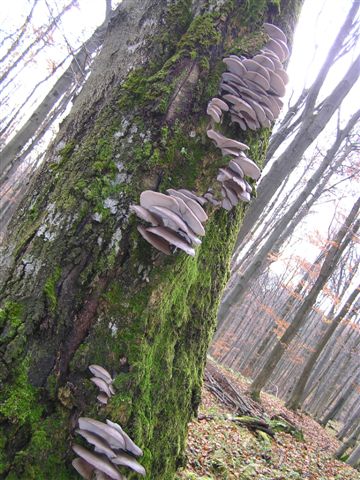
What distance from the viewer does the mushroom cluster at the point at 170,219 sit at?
164 cm

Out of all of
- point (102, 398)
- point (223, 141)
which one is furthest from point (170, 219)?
point (102, 398)

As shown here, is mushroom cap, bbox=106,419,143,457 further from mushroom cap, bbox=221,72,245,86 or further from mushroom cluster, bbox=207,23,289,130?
mushroom cap, bbox=221,72,245,86

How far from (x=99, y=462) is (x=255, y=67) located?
6.79ft

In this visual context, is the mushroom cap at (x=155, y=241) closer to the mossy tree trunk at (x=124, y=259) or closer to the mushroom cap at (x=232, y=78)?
the mossy tree trunk at (x=124, y=259)

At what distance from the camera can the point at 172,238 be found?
1654 mm

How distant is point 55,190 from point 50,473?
126cm

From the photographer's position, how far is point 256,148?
2225mm

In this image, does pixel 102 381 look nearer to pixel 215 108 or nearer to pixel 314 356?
pixel 215 108

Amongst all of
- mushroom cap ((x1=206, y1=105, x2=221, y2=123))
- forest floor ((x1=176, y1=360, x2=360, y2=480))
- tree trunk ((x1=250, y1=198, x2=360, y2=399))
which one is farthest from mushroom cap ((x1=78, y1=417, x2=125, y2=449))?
tree trunk ((x1=250, y1=198, x2=360, y2=399))

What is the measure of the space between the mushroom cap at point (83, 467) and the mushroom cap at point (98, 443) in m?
0.07

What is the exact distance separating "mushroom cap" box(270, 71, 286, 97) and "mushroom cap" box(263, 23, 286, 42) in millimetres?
303

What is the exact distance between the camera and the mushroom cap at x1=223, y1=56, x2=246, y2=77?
1946 mm

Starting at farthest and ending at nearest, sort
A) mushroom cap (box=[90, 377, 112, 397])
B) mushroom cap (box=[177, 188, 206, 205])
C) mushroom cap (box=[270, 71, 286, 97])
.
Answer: mushroom cap (box=[270, 71, 286, 97]), mushroom cap (box=[177, 188, 206, 205]), mushroom cap (box=[90, 377, 112, 397])

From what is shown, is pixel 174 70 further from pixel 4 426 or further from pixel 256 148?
pixel 4 426
